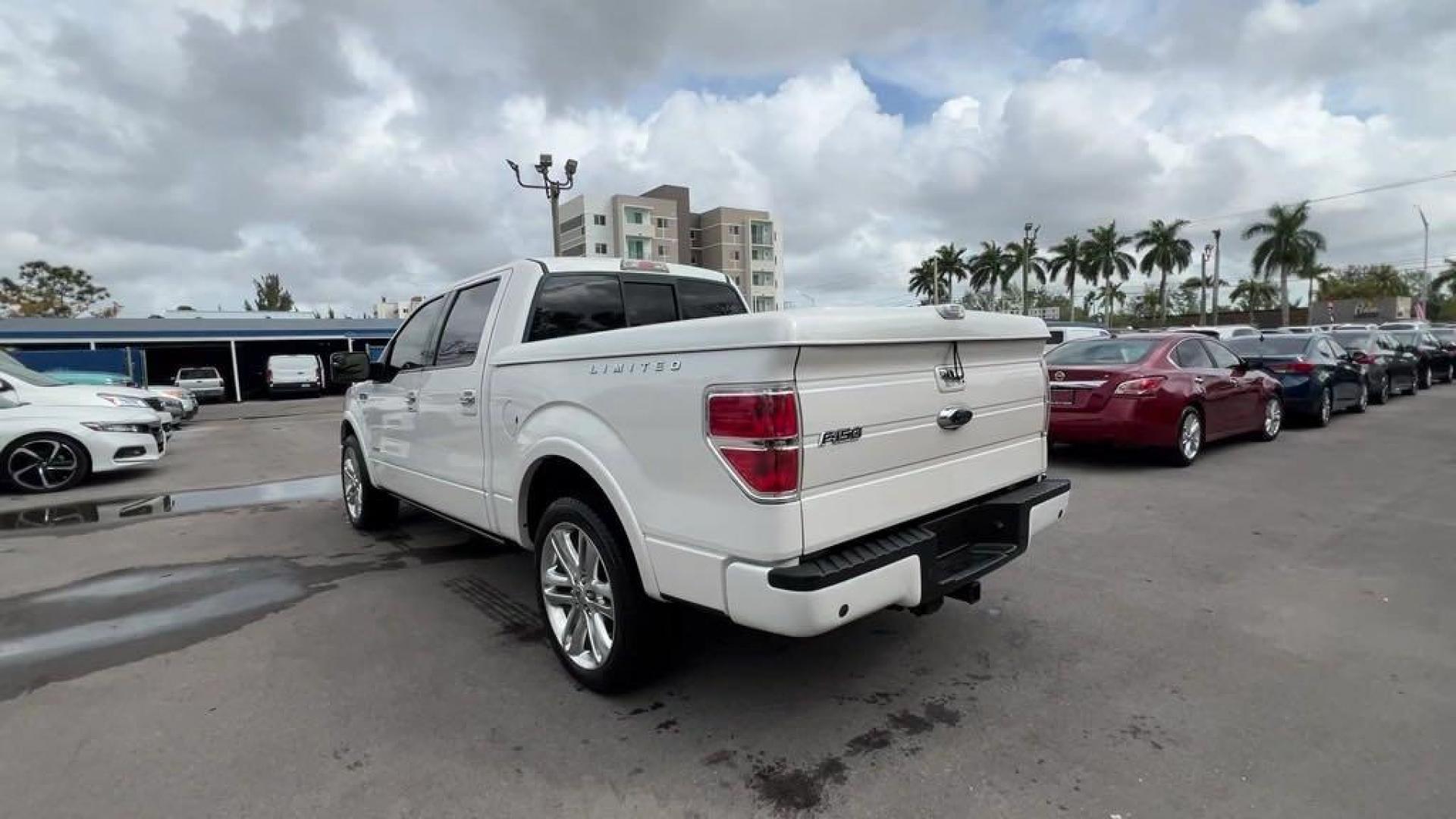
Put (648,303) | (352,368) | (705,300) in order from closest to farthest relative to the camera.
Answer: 1. (648,303)
2. (705,300)
3. (352,368)

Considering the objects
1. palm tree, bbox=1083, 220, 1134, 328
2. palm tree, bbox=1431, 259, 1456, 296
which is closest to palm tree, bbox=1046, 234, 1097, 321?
palm tree, bbox=1083, 220, 1134, 328

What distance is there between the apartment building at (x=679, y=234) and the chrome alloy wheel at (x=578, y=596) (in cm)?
6704

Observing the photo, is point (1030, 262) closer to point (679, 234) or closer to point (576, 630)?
point (679, 234)

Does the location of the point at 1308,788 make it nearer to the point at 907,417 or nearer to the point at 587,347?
the point at 907,417

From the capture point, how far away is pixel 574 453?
3.20 metres

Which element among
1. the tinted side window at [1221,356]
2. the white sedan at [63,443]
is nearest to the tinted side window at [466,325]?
the white sedan at [63,443]

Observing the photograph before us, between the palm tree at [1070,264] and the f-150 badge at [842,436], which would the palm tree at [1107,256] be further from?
the f-150 badge at [842,436]

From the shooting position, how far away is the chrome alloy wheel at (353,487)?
6.28m

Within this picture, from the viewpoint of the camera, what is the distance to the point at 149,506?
783cm

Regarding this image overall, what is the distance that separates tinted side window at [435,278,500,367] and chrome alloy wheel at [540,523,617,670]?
1367 mm

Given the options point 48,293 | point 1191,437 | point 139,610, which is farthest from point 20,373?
point 48,293

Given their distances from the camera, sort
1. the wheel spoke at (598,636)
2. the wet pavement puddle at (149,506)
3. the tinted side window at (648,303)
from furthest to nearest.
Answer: the wet pavement puddle at (149,506) < the tinted side window at (648,303) < the wheel spoke at (598,636)

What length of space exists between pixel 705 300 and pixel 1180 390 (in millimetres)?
6026

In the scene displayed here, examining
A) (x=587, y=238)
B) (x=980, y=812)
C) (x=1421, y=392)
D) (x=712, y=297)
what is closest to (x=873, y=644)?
(x=980, y=812)
